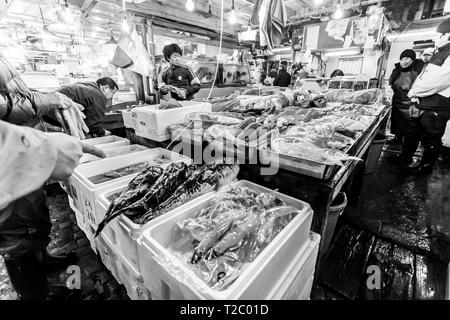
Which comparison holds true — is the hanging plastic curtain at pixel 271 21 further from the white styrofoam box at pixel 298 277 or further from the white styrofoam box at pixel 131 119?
the white styrofoam box at pixel 298 277

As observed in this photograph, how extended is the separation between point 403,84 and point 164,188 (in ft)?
16.8

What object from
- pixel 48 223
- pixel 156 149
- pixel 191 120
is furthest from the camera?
pixel 156 149

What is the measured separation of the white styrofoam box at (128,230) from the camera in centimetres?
99

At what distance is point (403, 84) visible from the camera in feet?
13.7

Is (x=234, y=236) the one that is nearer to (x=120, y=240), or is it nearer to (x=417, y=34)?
(x=120, y=240)

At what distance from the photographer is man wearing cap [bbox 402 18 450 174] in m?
3.17

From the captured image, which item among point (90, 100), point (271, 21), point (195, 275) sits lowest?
point (195, 275)

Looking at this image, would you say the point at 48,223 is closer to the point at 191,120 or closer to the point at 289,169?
the point at 191,120

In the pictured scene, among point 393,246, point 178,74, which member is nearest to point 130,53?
point 178,74

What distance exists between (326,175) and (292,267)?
1.65 feet

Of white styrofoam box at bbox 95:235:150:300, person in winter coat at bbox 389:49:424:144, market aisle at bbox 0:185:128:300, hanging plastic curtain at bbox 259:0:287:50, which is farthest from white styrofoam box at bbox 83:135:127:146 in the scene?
person in winter coat at bbox 389:49:424:144

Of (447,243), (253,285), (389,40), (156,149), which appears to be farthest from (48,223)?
(389,40)

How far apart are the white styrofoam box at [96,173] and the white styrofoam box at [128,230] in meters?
0.11

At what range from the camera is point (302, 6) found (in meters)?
6.83
